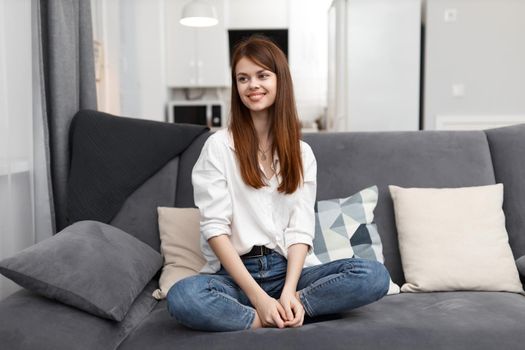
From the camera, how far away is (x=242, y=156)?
1.62 meters

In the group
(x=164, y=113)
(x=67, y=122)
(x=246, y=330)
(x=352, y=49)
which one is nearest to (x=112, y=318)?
(x=246, y=330)

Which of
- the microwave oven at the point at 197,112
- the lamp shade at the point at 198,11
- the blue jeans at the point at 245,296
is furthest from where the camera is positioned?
the microwave oven at the point at 197,112

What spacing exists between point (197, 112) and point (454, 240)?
14.9ft

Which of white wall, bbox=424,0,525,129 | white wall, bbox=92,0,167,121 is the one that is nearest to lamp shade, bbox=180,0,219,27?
white wall, bbox=92,0,167,121

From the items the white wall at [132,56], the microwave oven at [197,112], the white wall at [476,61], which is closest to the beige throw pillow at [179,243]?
the white wall at [132,56]

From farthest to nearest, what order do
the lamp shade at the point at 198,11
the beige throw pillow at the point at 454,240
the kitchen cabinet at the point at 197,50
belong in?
the kitchen cabinet at the point at 197,50
the lamp shade at the point at 198,11
the beige throw pillow at the point at 454,240

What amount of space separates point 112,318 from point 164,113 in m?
4.85

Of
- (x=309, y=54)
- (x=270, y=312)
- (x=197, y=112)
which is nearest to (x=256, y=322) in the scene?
(x=270, y=312)

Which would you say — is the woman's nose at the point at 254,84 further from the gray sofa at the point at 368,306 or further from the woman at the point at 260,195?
the gray sofa at the point at 368,306

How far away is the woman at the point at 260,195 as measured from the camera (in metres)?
1.51

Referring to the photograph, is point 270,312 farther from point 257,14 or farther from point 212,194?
point 257,14

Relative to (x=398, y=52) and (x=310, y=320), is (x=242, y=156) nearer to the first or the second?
(x=310, y=320)

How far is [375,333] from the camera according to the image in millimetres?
1319

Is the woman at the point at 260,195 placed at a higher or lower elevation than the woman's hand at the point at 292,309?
higher
